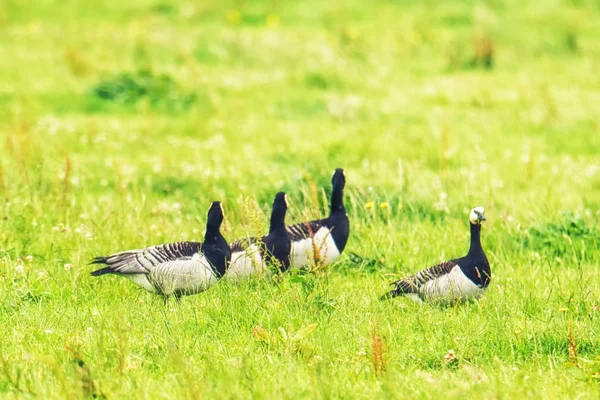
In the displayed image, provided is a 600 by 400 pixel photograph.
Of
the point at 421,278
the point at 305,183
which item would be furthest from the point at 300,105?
the point at 421,278

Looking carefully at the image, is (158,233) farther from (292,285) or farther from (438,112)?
(438,112)

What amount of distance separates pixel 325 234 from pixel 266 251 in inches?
23.8

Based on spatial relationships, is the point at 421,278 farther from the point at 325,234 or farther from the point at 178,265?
the point at 178,265

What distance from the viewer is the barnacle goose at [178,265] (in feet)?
20.4

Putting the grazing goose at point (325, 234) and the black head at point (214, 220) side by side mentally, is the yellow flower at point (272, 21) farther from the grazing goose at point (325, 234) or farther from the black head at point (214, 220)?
the black head at point (214, 220)

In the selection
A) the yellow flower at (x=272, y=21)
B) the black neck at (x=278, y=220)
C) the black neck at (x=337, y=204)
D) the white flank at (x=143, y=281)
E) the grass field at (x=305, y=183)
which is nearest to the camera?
the grass field at (x=305, y=183)

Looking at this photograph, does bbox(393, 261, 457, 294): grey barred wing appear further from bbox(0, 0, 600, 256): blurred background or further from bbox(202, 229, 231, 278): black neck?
bbox(0, 0, 600, 256): blurred background

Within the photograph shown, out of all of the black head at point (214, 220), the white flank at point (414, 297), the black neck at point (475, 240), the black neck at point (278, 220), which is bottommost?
the white flank at point (414, 297)

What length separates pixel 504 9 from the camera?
20922mm

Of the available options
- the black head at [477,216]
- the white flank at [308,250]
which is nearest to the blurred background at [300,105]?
the white flank at [308,250]

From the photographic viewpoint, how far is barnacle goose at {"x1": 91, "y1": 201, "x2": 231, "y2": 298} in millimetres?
6219

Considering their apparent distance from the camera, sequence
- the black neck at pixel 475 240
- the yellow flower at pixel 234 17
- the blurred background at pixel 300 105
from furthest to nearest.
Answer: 1. the yellow flower at pixel 234 17
2. the blurred background at pixel 300 105
3. the black neck at pixel 475 240

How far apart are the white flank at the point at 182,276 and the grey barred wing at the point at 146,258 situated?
0.17ft

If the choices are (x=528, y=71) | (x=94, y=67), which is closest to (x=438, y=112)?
(x=528, y=71)
